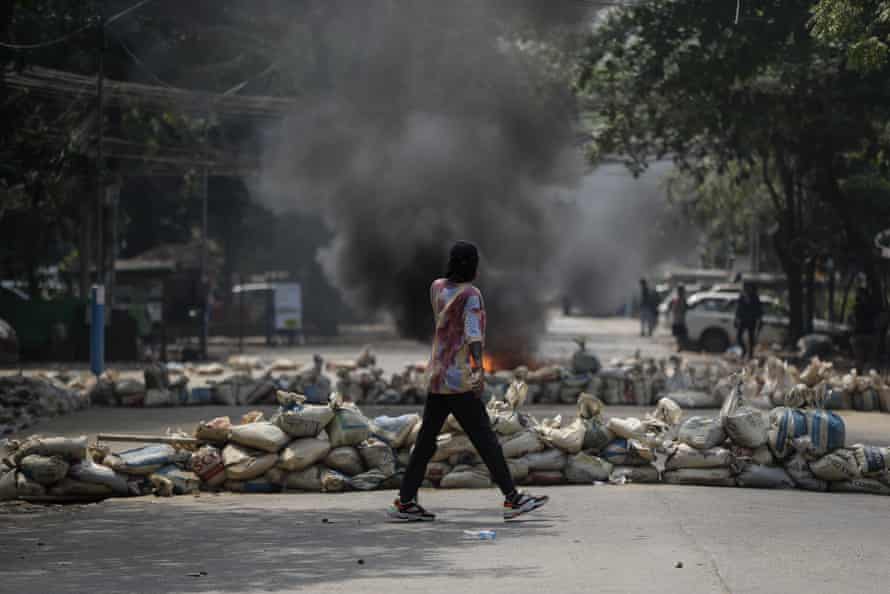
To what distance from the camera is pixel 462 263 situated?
24.5ft

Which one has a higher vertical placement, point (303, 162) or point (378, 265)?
point (303, 162)

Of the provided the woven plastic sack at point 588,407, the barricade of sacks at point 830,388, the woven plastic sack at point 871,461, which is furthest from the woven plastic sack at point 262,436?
the barricade of sacks at point 830,388

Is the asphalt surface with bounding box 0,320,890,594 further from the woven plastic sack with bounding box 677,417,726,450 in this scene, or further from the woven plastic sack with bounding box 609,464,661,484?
the woven plastic sack with bounding box 677,417,726,450

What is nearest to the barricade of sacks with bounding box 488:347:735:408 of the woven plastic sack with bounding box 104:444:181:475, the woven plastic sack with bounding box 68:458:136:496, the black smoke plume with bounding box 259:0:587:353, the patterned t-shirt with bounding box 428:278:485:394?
the black smoke plume with bounding box 259:0:587:353

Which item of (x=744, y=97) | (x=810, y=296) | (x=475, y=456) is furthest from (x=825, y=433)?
(x=810, y=296)

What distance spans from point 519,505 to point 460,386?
2.35 feet

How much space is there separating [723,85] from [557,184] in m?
4.59

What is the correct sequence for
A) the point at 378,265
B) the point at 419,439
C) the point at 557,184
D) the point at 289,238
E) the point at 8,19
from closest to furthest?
the point at 419,439 → the point at 8,19 → the point at 378,265 → the point at 557,184 → the point at 289,238

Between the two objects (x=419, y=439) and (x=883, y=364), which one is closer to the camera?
(x=419, y=439)

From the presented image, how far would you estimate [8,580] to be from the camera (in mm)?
5863

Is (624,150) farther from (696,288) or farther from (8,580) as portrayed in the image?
(696,288)

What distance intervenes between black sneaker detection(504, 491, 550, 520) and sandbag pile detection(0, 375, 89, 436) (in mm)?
7615

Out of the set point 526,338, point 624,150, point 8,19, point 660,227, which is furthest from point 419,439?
point 660,227

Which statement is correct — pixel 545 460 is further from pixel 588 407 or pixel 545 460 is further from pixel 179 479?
pixel 179 479
